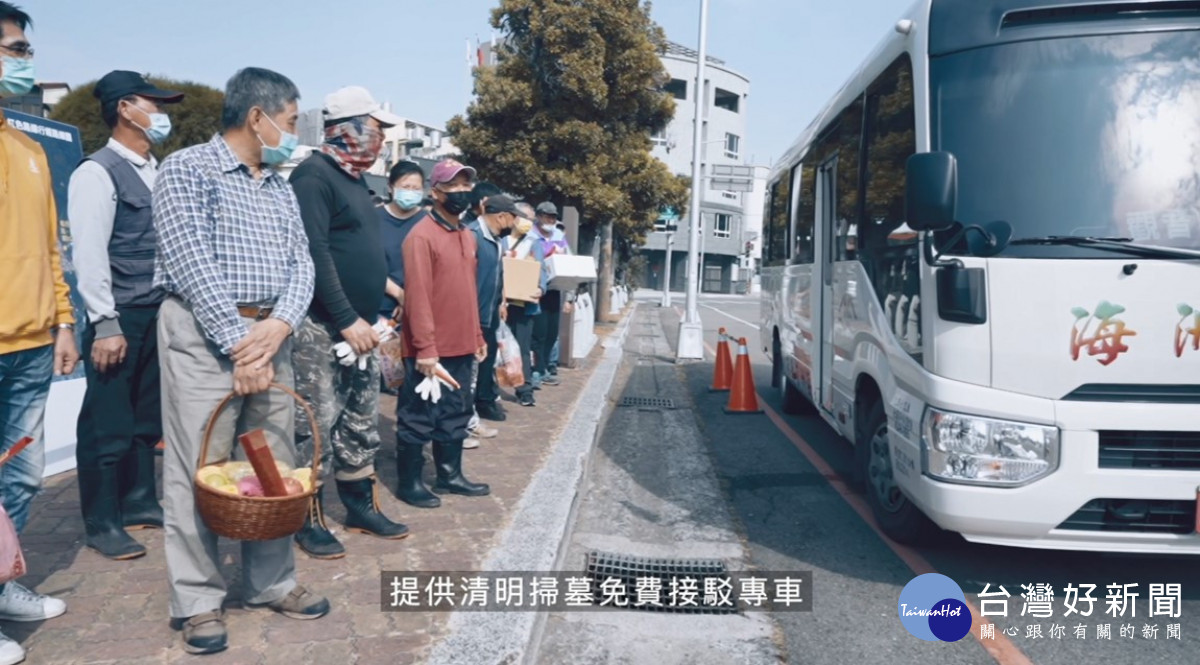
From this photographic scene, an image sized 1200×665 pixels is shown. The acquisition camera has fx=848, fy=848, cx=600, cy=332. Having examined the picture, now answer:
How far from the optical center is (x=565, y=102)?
18203 millimetres

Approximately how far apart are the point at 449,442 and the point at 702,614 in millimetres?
1977

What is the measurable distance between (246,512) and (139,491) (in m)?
2.05

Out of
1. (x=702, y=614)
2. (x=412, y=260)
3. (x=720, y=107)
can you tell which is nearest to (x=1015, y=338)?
(x=702, y=614)

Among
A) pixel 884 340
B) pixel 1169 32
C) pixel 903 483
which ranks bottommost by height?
pixel 903 483

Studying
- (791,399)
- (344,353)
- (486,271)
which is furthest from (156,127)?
(791,399)

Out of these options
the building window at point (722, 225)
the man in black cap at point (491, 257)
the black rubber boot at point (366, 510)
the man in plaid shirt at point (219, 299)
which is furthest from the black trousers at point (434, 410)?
the building window at point (722, 225)

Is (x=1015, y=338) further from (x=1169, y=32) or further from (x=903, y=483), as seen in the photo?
(x=1169, y=32)

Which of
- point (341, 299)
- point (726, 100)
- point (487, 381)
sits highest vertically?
point (726, 100)

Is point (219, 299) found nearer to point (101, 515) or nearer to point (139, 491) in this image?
point (101, 515)

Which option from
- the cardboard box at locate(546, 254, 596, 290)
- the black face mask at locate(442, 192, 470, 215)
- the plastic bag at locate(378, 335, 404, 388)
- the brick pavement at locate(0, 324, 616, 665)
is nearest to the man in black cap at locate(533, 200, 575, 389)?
the cardboard box at locate(546, 254, 596, 290)

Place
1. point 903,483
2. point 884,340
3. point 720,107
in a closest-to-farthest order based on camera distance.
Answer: point 903,483, point 884,340, point 720,107

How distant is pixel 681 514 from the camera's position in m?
5.46

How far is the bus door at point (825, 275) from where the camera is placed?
6402mm

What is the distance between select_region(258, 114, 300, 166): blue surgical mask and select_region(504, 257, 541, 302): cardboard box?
4.93 meters
